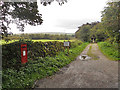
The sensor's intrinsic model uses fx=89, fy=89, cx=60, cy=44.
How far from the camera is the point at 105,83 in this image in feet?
13.7

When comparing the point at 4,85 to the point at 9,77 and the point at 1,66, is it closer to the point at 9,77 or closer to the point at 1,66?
the point at 9,77

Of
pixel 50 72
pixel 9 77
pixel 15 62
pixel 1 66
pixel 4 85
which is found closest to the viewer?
pixel 4 85

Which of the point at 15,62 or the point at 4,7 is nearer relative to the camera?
the point at 4,7

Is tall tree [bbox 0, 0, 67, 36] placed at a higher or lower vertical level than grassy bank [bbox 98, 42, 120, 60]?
higher

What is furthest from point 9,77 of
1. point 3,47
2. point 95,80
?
point 95,80

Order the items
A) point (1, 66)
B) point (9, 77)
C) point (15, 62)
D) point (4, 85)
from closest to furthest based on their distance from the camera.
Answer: point (4, 85), point (9, 77), point (1, 66), point (15, 62)

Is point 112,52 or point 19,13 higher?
point 19,13

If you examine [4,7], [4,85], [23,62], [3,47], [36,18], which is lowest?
[4,85]

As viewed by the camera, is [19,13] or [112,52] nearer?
[19,13]

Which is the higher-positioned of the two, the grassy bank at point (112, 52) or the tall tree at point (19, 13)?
the tall tree at point (19, 13)

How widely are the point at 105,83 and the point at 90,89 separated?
974 millimetres

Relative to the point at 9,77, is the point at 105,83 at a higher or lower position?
lower

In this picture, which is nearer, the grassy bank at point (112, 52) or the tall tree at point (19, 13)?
the tall tree at point (19, 13)

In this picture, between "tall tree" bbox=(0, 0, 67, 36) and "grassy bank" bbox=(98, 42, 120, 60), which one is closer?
"tall tree" bbox=(0, 0, 67, 36)
